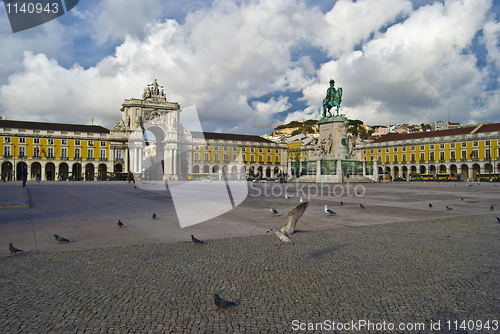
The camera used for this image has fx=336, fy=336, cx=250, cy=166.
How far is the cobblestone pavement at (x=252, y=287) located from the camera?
330 centimetres

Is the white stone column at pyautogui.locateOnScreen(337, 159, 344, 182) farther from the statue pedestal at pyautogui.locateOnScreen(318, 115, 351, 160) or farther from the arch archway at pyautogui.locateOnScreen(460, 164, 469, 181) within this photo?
the arch archway at pyautogui.locateOnScreen(460, 164, 469, 181)

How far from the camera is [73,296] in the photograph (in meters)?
3.88

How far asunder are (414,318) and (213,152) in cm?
9449

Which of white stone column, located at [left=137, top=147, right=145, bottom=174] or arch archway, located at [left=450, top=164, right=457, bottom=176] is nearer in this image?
white stone column, located at [left=137, top=147, right=145, bottom=174]

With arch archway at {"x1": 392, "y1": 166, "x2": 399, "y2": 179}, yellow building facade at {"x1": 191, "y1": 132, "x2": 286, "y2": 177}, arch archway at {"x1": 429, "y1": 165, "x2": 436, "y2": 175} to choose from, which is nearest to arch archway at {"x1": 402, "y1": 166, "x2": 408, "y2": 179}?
arch archway at {"x1": 392, "y1": 166, "x2": 399, "y2": 179}

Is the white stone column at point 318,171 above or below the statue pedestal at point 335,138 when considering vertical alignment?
below

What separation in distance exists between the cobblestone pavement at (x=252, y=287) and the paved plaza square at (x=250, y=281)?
16 millimetres

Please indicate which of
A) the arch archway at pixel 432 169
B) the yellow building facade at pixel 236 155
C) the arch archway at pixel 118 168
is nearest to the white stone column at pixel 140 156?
the arch archway at pixel 118 168

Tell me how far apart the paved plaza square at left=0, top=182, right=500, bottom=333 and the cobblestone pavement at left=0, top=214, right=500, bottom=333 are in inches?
0.6

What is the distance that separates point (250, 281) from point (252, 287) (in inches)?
9.3

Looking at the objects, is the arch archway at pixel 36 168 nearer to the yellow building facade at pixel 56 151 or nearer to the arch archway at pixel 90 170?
the yellow building facade at pixel 56 151

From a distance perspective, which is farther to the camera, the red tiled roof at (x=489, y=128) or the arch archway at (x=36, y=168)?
the arch archway at (x=36, y=168)

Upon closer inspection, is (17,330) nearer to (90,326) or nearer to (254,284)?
(90,326)

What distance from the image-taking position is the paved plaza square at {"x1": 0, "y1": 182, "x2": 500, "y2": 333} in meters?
3.30
